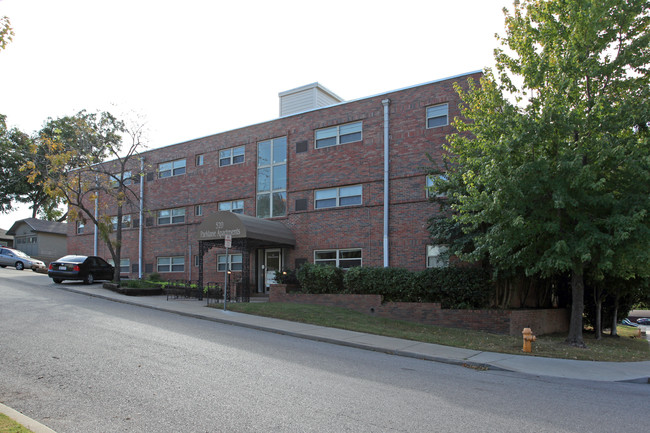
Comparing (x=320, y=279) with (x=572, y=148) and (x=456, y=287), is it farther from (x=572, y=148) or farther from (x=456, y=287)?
(x=572, y=148)

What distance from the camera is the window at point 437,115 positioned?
63.4ft

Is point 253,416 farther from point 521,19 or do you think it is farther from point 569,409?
point 521,19

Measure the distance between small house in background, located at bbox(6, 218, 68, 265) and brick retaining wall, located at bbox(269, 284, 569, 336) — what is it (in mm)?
34905

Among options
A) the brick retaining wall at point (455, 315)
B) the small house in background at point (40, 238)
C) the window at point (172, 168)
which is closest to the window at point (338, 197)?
the brick retaining wall at point (455, 315)

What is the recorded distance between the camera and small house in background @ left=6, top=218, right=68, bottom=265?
43.8 metres

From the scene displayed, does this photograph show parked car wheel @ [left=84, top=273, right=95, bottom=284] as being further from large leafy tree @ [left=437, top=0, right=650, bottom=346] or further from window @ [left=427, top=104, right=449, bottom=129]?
large leafy tree @ [left=437, top=0, right=650, bottom=346]

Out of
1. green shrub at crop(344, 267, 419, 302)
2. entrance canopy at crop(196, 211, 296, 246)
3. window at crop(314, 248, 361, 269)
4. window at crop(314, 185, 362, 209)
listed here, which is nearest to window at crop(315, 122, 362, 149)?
window at crop(314, 185, 362, 209)

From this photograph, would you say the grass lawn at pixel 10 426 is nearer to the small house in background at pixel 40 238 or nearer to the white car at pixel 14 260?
the white car at pixel 14 260

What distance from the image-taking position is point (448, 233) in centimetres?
1588

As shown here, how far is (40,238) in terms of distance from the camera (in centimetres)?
4394

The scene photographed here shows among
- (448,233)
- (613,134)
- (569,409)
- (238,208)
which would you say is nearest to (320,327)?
(448,233)

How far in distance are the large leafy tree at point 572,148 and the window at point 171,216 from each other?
18.9m

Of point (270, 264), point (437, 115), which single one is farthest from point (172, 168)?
point (437, 115)

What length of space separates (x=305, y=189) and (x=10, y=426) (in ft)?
60.3
